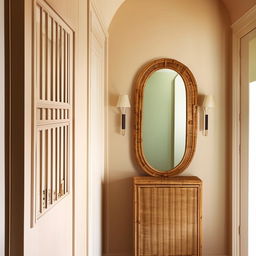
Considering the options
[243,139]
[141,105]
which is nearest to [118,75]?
[141,105]

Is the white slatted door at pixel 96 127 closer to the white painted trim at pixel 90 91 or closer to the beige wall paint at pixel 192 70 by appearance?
the white painted trim at pixel 90 91

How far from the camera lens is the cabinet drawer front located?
294 centimetres

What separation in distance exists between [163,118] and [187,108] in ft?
0.81

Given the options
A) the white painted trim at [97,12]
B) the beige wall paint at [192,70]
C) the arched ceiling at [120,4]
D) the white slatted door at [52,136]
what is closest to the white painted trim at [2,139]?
the white slatted door at [52,136]

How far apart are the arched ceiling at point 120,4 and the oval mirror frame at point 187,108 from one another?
0.58 metres

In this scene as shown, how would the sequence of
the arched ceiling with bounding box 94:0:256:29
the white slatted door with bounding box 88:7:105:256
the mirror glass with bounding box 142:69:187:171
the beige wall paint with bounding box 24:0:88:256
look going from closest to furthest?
the beige wall paint with bounding box 24:0:88:256, the white slatted door with bounding box 88:7:105:256, the arched ceiling with bounding box 94:0:256:29, the mirror glass with bounding box 142:69:187:171

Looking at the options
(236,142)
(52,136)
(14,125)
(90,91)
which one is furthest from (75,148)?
(236,142)

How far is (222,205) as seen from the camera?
10.6 ft

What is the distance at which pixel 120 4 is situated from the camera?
3.12 metres

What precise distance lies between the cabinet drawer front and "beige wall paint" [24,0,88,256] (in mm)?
1001

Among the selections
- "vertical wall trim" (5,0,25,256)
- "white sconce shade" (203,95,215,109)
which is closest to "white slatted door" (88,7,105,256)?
"white sconce shade" (203,95,215,109)

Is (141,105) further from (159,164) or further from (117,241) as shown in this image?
(117,241)

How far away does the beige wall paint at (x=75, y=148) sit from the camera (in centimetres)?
99

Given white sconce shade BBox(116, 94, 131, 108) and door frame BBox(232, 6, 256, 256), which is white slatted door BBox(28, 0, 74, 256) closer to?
white sconce shade BBox(116, 94, 131, 108)
